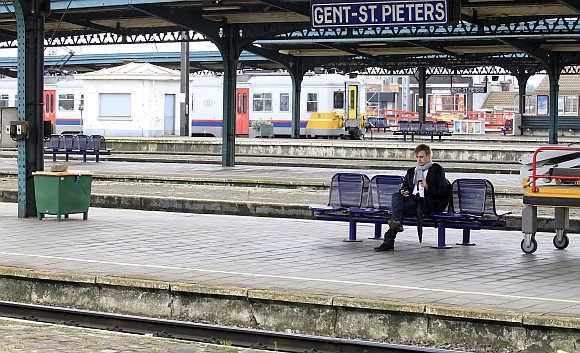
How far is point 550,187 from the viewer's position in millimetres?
13422

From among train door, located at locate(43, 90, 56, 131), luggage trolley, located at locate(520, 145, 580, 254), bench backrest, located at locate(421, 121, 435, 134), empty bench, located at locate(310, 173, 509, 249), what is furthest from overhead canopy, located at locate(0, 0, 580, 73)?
train door, located at locate(43, 90, 56, 131)

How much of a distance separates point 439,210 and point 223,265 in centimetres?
327

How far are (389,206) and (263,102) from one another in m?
44.6

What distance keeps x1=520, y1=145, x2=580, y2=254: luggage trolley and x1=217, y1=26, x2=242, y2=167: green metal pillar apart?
1891 cm

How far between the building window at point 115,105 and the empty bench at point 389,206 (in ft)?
129

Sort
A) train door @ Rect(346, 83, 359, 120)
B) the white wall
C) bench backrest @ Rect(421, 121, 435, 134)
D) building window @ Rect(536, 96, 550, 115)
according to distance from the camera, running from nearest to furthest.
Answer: the white wall, bench backrest @ Rect(421, 121, 435, 134), train door @ Rect(346, 83, 359, 120), building window @ Rect(536, 96, 550, 115)

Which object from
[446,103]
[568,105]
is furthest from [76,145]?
[446,103]

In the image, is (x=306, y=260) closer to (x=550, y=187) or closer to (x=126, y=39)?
(x=550, y=187)

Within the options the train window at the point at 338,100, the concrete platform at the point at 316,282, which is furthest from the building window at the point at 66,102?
the concrete platform at the point at 316,282

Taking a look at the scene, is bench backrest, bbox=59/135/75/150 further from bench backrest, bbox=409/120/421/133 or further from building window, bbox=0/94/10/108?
building window, bbox=0/94/10/108

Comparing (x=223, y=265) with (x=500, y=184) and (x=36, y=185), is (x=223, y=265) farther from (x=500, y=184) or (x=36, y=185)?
(x=500, y=184)

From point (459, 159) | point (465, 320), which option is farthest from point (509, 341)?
point (459, 159)

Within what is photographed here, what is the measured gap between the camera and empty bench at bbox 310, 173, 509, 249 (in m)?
13.9

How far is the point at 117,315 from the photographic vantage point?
10766mm
